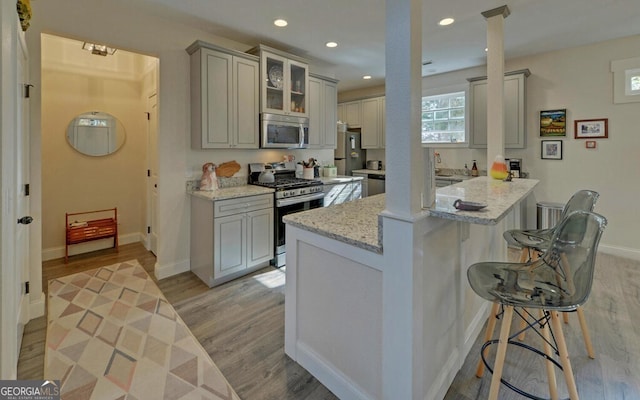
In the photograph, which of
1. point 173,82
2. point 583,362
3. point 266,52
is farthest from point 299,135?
Result: point 583,362

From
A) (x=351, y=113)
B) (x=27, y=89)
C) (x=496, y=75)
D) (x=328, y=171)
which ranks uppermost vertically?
(x=351, y=113)

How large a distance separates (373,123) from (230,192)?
3735mm

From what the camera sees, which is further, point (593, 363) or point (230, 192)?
point (230, 192)

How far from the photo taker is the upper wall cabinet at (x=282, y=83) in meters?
3.70

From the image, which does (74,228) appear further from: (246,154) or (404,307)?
(404,307)

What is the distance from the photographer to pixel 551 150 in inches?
172

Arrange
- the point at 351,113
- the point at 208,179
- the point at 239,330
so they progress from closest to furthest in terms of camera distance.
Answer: the point at 239,330 → the point at 208,179 → the point at 351,113

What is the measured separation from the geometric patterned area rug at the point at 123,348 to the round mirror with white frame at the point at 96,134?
1.96m

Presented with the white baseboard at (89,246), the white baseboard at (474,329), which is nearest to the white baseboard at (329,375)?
the white baseboard at (474,329)

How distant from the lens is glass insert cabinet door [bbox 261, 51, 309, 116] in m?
3.74

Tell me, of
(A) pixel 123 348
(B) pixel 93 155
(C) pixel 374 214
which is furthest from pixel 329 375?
(B) pixel 93 155

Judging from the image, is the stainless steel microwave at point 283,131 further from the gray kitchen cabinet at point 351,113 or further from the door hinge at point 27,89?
the gray kitchen cabinet at point 351,113

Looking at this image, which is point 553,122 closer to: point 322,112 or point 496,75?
point 496,75

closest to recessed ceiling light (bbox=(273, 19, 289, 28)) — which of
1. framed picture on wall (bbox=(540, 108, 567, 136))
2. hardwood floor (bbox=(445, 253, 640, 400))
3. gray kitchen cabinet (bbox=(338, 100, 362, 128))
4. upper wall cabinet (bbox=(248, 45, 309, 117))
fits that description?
upper wall cabinet (bbox=(248, 45, 309, 117))
